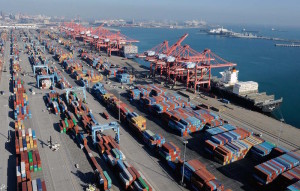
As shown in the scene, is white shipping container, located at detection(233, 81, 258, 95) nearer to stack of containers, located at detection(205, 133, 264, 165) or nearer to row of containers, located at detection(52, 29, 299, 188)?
row of containers, located at detection(52, 29, 299, 188)

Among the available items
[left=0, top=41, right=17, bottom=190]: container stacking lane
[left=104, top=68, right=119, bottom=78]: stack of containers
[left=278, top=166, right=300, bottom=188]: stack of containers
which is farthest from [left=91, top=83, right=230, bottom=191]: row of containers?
[left=104, top=68, right=119, bottom=78]: stack of containers

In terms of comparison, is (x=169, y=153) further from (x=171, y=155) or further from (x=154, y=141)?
(x=154, y=141)

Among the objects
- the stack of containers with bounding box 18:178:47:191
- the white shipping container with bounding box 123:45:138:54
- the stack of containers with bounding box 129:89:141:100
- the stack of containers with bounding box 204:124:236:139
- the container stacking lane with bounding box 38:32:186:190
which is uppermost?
the white shipping container with bounding box 123:45:138:54

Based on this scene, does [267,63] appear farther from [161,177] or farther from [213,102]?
[161,177]

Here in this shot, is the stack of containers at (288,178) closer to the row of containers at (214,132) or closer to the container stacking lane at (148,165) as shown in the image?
the row of containers at (214,132)

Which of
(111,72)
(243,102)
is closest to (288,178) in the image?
(243,102)
